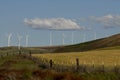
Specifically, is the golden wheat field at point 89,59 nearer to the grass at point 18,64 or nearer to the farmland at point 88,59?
the farmland at point 88,59

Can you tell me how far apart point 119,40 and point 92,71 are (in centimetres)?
13807

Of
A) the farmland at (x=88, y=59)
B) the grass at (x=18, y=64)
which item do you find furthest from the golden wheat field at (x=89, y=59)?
the grass at (x=18, y=64)

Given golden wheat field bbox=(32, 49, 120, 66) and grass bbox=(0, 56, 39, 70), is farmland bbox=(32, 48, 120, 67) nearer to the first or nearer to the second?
golden wheat field bbox=(32, 49, 120, 66)

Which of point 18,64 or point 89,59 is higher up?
point 89,59

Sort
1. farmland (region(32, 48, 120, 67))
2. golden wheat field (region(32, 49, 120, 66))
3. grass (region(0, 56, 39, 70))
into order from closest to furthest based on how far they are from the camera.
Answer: grass (region(0, 56, 39, 70)) → golden wheat field (region(32, 49, 120, 66)) → farmland (region(32, 48, 120, 67))

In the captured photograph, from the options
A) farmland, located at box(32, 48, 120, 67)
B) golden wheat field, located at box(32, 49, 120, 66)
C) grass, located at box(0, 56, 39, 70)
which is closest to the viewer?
grass, located at box(0, 56, 39, 70)

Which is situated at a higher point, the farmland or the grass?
the farmland

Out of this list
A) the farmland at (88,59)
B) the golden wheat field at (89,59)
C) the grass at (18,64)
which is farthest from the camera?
the farmland at (88,59)

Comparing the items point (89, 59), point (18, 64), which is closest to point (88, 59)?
point (89, 59)

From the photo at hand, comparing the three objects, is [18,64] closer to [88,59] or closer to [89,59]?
[89,59]

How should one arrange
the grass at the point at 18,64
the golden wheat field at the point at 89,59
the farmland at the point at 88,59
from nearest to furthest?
1. the grass at the point at 18,64
2. the golden wheat field at the point at 89,59
3. the farmland at the point at 88,59

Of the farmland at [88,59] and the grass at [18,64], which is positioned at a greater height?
the farmland at [88,59]

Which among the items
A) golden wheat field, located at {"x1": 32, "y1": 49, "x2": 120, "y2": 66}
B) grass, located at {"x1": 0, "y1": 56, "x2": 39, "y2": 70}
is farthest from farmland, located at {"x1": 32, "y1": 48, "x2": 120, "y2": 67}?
grass, located at {"x1": 0, "y1": 56, "x2": 39, "y2": 70}

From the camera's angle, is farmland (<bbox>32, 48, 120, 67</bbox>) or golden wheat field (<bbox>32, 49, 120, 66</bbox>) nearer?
golden wheat field (<bbox>32, 49, 120, 66</bbox>)
